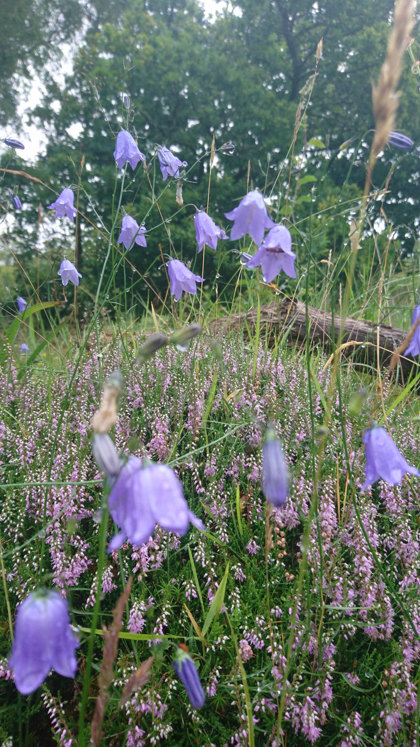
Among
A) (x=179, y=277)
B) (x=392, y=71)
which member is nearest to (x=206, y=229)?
(x=179, y=277)

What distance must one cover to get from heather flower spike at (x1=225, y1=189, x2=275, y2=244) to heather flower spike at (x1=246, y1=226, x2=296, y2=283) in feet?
0.12

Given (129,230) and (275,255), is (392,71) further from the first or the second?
(129,230)

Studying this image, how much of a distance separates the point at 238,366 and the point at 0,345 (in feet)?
5.36

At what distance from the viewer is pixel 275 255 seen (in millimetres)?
1346

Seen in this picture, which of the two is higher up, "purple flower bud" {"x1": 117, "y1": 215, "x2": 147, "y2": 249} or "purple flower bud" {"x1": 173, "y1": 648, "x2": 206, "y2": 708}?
"purple flower bud" {"x1": 117, "y1": 215, "x2": 147, "y2": 249}

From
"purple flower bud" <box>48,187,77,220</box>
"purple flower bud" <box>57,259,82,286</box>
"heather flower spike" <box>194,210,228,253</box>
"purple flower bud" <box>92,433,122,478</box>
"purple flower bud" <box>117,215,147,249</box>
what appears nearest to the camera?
"purple flower bud" <box>92,433,122,478</box>

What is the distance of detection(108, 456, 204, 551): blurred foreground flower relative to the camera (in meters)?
0.76

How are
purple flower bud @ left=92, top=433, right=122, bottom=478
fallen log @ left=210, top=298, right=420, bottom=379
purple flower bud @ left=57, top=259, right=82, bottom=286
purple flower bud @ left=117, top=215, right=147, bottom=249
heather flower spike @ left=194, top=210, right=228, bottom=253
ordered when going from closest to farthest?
1. purple flower bud @ left=92, top=433, right=122, bottom=478
2. heather flower spike @ left=194, top=210, right=228, bottom=253
3. purple flower bud @ left=117, top=215, right=147, bottom=249
4. purple flower bud @ left=57, top=259, right=82, bottom=286
5. fallen log @ left=210, top=298, right=420, bottom=379

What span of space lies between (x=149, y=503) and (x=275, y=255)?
891 mm

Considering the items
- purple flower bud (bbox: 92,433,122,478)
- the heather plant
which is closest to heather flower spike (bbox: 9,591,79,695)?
the heather plant

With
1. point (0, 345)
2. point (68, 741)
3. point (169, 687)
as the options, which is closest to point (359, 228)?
point (169, 687)

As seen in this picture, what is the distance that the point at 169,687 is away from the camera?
1196mm

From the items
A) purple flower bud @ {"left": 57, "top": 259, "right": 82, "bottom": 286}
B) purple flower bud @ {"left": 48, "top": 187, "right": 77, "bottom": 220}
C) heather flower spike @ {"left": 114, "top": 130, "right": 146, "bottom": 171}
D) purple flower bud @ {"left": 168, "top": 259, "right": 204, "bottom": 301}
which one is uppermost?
heather flower spike @ {"left": 114, "top": 130, "right": 146, "bottom": 171}

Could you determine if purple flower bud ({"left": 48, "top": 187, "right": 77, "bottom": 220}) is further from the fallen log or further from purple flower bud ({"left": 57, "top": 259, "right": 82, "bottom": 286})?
the fallen log
